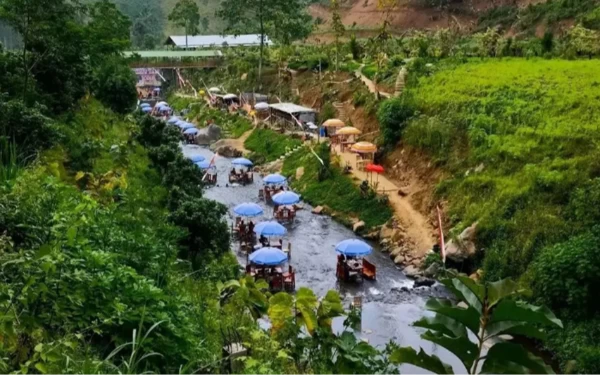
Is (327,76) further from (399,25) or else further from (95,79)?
(399,25)

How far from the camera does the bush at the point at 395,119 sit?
29297mm

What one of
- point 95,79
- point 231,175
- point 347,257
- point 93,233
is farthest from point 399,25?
point 93,233

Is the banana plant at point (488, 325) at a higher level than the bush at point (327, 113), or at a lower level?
higher

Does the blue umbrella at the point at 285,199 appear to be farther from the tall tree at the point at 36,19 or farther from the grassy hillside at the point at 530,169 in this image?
the tall tree at the point at 36,19

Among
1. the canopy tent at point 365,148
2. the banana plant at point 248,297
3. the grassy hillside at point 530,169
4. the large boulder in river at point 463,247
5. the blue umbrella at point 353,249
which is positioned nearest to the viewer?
the banana plant at point 248,297

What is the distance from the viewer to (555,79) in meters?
26.6

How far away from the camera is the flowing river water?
15.9 metres

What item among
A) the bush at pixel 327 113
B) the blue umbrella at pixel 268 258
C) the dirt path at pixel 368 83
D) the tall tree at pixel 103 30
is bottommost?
the blue umbrella at pixel 268 258

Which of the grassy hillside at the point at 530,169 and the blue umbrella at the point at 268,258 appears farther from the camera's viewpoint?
the blue umbrella at the point at 268,258

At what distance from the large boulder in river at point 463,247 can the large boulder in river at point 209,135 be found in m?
26.2

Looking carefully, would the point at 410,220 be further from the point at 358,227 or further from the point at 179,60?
the point at 179,60

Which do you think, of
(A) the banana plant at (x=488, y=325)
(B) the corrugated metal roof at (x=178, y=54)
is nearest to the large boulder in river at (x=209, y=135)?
(B) the corrugated metal roof at (x=178, y=54)

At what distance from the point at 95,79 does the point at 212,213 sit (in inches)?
564

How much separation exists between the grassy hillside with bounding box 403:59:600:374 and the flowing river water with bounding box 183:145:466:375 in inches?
104
